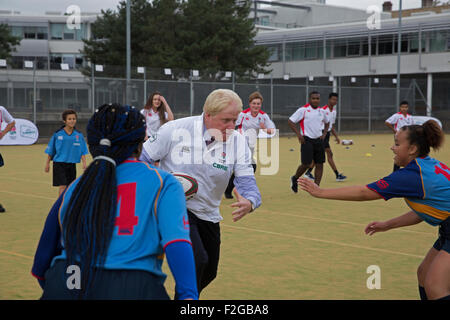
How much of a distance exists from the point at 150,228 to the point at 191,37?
44.7 metres

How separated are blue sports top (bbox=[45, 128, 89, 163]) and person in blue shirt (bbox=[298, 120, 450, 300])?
22.0 feet

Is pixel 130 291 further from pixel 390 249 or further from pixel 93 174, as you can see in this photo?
pixel 390 249

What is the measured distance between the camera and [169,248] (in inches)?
103

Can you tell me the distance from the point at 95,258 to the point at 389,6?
267ft

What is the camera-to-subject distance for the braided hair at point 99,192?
8.54ft

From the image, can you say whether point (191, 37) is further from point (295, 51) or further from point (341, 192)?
point (341, 192)

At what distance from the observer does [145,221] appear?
8.67 feet

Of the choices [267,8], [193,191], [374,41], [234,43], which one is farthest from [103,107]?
[267,8]

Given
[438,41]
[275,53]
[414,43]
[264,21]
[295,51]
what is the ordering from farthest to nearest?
[264,21] → [275,53] → [295,51] → [414,43] → [438,41]

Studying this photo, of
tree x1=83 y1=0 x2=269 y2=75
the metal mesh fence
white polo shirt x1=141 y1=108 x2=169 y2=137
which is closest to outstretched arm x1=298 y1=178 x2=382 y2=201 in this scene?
white polo shirt x1=141 y1=108 x2=169 y2=137

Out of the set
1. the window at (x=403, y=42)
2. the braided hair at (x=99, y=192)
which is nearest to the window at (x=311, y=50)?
the window at (x=403, y=42)

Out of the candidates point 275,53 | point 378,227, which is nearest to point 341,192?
point 378,227

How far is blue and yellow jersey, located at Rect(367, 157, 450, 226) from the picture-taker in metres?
4.43

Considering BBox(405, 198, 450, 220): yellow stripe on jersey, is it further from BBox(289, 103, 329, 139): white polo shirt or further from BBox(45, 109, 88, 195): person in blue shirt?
BBox(289, 103, 329, 139): white polo shirt
